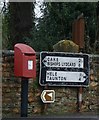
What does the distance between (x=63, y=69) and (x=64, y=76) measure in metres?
0.15

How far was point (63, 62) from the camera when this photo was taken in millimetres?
9055

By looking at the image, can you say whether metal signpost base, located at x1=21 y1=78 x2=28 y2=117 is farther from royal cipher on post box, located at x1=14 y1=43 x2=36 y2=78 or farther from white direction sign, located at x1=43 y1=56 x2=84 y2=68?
white direction sign, located at x1=43 y1=56 x2=84 y2=68

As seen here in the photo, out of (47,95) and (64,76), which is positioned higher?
(64,76)

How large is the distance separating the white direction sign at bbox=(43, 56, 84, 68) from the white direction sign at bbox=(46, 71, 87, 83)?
15 centimetres

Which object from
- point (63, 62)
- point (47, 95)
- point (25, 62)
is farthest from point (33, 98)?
point (25, 62)

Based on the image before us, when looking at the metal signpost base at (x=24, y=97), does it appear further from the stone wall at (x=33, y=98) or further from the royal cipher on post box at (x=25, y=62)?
the stone wall at (x=33, y=98)

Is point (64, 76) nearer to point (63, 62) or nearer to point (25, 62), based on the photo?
point (63, 62)

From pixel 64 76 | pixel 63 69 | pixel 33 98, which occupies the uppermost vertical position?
pixel 63 69

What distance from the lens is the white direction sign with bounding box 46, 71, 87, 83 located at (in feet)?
29.5

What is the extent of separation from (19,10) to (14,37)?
0.83 m

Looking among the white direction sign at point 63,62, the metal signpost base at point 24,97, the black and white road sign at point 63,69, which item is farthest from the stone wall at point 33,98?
the metal signpost base at point 24,97

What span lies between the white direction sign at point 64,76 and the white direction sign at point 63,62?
147 mm

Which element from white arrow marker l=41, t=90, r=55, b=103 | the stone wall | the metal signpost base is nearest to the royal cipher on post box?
the metal signpost base

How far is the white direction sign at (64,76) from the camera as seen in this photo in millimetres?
8977
